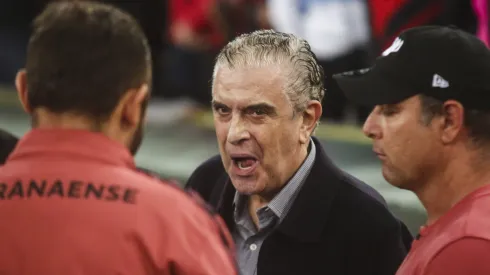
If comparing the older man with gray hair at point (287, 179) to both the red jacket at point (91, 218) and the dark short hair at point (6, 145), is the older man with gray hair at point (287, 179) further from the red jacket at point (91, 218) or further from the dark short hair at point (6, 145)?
the red jacket at point (91, 218)

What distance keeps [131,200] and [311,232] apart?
32.6 inches

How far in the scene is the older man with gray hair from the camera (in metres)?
2.25

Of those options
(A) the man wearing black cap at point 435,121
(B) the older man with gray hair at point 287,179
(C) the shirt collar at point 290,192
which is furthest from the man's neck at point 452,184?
(C) the shirt collar at point 290,192

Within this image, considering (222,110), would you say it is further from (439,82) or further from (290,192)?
(439,82)

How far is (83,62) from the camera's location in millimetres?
1559

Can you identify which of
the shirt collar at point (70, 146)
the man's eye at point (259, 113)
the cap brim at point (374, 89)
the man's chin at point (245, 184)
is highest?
the shirt collar at point (70, 146)

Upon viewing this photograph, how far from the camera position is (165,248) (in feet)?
4.91

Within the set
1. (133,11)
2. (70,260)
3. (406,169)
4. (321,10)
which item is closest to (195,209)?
(70,260)

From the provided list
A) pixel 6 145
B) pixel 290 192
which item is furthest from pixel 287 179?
pixel 6 145

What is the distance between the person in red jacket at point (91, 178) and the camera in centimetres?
148

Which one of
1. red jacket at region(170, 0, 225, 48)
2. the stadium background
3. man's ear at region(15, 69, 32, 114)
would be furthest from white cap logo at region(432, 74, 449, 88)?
red jacket at region(170, 0, 225, 48)

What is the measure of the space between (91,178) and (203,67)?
412 cm

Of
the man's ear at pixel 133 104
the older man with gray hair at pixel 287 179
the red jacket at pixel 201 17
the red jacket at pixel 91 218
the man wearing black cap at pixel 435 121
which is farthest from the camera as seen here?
the red jacket at pixel 201 17

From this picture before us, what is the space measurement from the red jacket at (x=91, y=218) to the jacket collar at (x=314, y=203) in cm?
71
